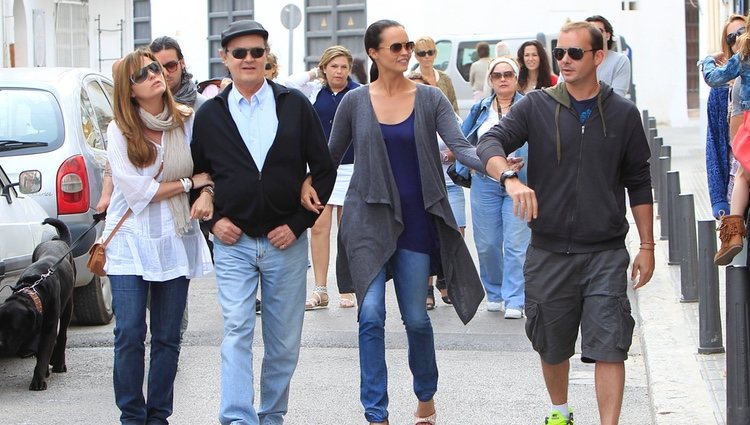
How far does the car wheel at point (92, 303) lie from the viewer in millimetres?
9008

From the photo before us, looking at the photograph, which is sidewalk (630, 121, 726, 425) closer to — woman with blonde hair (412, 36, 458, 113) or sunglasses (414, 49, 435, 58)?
woman with blonde hair (412, 36, 458, 113)

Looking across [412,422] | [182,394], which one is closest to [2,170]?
[182,394]

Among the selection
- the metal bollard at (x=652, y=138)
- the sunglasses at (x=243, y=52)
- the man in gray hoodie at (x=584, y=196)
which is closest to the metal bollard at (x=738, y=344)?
the man in gray hoodie at (x=584, y=196)

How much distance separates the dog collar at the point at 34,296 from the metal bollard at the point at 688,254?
13.5 feet

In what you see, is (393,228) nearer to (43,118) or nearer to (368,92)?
(368,92)

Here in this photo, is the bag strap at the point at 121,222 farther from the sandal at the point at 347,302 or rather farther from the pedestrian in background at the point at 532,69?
the pedestrian in background at the point at 532,69

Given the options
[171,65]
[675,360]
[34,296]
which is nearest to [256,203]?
[34,296]

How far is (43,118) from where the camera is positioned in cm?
890

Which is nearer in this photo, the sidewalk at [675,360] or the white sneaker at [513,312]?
the sidewalk at [675,360]

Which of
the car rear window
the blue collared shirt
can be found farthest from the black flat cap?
the car rear window

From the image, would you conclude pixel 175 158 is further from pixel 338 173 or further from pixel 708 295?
pixel 338 173

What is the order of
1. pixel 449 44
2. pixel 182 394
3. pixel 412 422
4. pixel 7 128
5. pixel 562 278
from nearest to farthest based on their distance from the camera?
pixel 562 278, pixel 412 422, pixel 182 394, pixel 7 128, pixel 449 44

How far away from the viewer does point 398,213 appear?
5859 millimetres

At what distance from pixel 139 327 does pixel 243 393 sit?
0.57 metres
